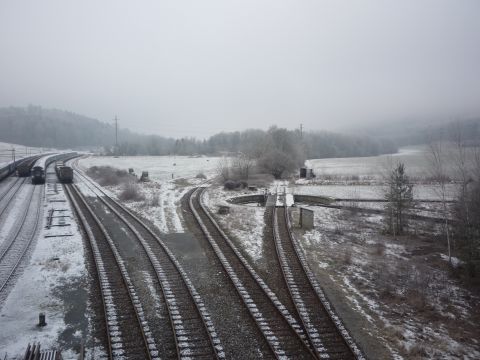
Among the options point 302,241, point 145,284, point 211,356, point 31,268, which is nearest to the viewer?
point 211,356

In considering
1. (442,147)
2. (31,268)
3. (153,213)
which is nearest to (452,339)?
(442,147)

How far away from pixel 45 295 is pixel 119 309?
3003 millimetres

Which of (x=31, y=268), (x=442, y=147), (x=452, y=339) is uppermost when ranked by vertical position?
(x=442, y=147)

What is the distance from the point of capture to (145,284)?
12.6 metres

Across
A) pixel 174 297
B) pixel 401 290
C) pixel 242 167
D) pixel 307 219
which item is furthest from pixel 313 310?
pixel 242 167

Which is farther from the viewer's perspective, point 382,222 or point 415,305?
point 382,222

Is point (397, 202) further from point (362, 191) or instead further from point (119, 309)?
point (362, 191)

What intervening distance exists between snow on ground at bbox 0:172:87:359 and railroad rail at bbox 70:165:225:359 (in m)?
2.57

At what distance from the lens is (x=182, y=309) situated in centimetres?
1071

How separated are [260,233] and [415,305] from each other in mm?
10065

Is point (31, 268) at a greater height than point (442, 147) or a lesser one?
lesser

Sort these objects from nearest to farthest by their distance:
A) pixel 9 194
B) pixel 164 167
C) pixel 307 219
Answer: pixel 307 219 < pixel 9 194 < pixel 164 167

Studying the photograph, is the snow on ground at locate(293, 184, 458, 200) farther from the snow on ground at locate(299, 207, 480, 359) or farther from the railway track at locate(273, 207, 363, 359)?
the railway track at locate(273, 207, 363, 359)

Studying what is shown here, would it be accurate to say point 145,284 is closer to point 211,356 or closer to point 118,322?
point 118,322
